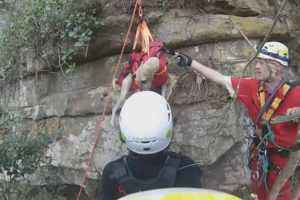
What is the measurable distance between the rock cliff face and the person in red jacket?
0.23m

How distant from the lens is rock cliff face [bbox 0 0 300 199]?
4.65 metres

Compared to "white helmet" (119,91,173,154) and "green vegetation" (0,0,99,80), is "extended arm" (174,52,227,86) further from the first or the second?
"green vegetation" (0,0,99,80)

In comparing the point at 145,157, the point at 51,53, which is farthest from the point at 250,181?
the point at 51,53

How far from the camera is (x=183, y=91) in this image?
4781mm

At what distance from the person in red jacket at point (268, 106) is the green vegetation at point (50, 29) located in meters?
1.52

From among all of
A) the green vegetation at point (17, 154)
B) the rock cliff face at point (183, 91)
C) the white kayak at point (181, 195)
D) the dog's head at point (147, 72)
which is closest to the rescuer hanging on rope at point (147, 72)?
the dog's head at point (147, 72)

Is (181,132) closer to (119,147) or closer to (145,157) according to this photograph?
(119,147)

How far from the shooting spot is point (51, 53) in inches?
227

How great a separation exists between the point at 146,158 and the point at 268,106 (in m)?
1.35

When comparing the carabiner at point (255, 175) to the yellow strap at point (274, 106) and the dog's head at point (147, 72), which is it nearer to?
the yellow strap at point (274, 106)

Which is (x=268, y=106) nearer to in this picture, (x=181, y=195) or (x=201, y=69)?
(x=201, y=69)

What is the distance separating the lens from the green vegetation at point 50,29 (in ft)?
17.4

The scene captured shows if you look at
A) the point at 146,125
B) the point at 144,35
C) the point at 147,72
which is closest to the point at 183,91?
the point at 144,35

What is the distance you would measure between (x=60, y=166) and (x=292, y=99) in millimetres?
2924
